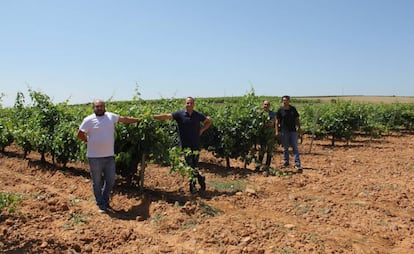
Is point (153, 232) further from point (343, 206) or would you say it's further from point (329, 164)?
point (329, 164)

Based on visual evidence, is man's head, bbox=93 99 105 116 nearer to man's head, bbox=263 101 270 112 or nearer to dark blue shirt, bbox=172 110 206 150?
dark blue shirt, bbox=172 110 206 150

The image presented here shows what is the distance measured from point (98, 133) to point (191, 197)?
7.02ft

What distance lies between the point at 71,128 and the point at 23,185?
1.64 meters

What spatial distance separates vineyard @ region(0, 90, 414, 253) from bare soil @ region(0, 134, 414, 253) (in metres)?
0.02

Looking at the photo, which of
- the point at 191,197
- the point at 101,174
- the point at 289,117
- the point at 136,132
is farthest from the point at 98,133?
the point at 289,117

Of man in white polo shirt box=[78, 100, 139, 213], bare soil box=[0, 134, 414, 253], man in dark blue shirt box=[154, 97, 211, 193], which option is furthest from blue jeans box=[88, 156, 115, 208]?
man in dark blue shirt box=[154, 97, 211, 193]

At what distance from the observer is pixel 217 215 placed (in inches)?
237

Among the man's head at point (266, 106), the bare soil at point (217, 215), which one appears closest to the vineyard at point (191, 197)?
the bare soil at point (217, 215)

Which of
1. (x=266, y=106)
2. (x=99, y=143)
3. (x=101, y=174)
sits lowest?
(x=101, y=174)

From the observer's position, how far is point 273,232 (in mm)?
5230

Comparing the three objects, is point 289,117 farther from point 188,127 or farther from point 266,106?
point 188,127

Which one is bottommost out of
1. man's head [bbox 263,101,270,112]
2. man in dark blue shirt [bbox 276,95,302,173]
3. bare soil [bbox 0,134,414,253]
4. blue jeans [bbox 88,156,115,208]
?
bare soil [bbox 0,134,414,253]

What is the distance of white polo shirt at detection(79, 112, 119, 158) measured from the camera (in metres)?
5.94

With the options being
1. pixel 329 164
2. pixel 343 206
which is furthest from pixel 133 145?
pixel 329 164
